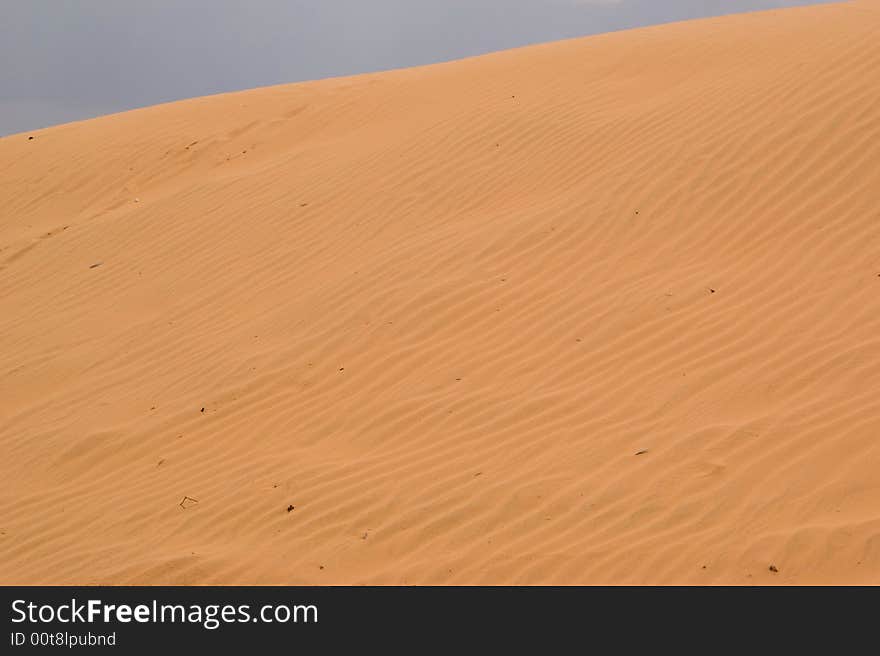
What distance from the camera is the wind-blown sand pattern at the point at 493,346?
4.73m

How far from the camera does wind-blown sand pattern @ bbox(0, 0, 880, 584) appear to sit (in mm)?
4730

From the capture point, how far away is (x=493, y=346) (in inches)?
259

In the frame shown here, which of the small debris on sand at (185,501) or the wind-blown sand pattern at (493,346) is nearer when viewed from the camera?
the wind-blown sand pattern at (493,346)

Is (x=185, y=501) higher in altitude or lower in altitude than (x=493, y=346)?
lower
